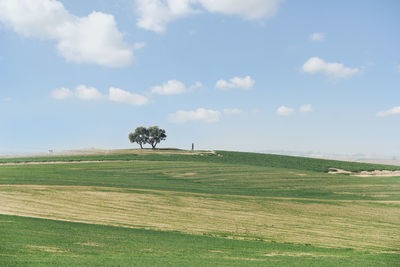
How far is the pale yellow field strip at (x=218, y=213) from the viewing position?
32469mm

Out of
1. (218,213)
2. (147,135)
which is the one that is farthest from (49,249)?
(147,135)

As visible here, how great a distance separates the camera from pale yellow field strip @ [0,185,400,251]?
32469 millimetres

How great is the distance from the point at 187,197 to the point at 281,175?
34.9 meters

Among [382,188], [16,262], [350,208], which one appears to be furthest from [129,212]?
[382,188]

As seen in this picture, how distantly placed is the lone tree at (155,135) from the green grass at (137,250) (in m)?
101

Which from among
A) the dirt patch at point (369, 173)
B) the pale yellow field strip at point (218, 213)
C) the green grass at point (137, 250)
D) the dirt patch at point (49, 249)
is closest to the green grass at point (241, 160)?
the dirt patch at point (369, 173)

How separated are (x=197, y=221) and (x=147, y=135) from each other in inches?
3898

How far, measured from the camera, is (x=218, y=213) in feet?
131

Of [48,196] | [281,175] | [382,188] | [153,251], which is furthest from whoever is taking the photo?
[281,175]

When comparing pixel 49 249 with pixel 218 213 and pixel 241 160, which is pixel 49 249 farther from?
pixel 241 160

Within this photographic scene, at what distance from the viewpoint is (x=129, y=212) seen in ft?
123

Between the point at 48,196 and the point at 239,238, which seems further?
the point at 48,196

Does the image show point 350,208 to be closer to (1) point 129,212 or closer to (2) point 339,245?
(2) point 339,245

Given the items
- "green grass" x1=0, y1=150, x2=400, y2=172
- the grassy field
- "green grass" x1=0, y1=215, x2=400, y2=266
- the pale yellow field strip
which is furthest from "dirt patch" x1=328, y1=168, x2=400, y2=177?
"green grass" x1=0, y1=215, x2=400, y2=266
